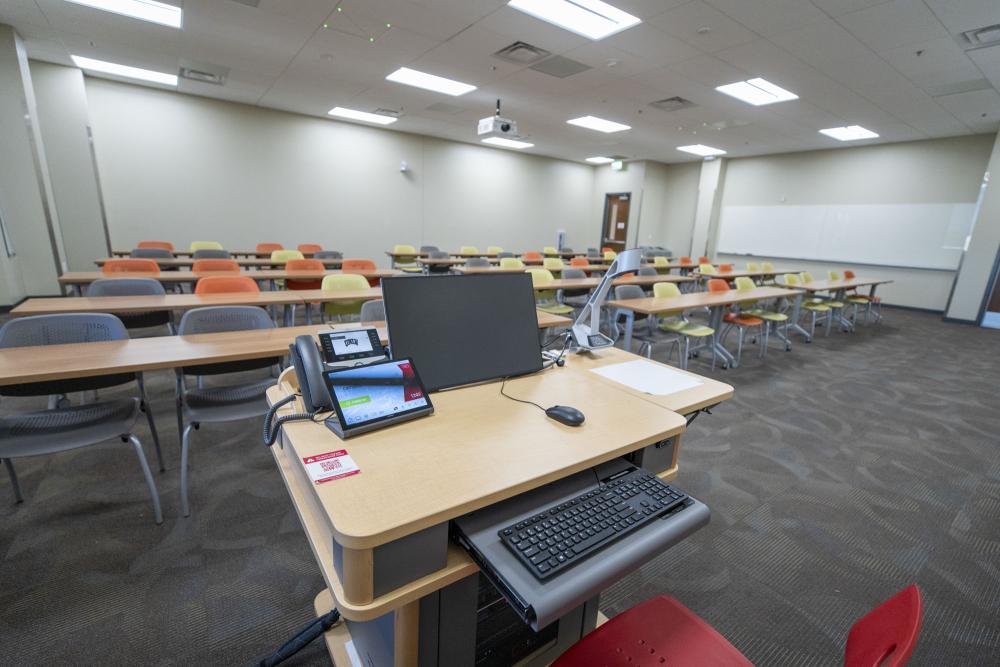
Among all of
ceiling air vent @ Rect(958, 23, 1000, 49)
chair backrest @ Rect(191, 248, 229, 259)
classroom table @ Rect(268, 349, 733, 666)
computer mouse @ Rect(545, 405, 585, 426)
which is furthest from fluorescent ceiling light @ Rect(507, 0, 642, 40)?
chair backrest @ Rect(191, 248, 229, 259)

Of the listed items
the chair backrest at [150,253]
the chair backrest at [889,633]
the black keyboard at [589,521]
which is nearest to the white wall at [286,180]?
the chair backrest at [150,253]

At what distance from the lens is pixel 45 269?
5801mm

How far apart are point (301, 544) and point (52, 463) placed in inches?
67.7

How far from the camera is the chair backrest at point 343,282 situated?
3889 mm

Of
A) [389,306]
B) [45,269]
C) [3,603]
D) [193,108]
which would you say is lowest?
[3,603]

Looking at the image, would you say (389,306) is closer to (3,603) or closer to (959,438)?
(3,603)

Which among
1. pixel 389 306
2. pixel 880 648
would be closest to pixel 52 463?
pixel 389 306

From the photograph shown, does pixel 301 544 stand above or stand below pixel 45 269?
below

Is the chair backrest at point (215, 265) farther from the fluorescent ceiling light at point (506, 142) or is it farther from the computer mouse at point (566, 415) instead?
the fluorescent ceiling light at point (506, 142)

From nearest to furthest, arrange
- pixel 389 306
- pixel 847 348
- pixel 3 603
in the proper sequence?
pixel 389 306 → pixel 3 603 → pixel 847 348

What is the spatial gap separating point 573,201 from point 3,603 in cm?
1247

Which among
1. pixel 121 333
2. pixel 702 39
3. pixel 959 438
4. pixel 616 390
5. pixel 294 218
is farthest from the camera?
pixel 294 218

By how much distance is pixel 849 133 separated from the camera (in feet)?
24.7

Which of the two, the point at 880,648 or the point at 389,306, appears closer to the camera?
the point at 880,648
